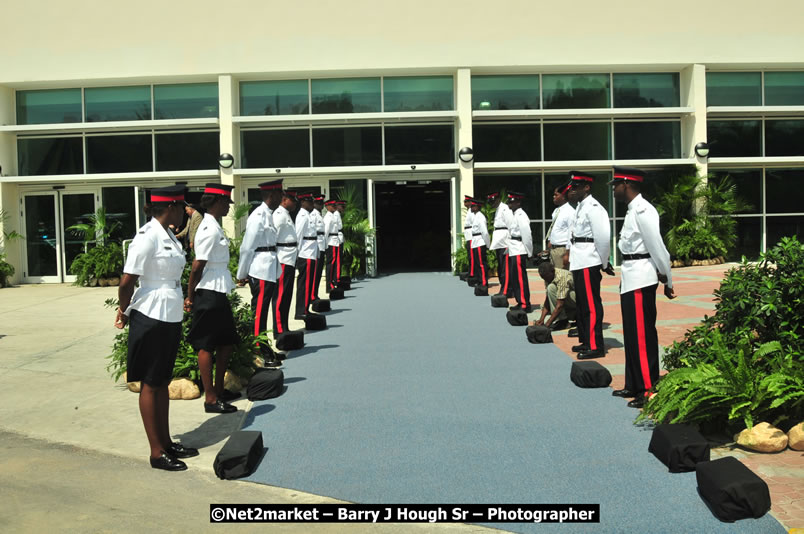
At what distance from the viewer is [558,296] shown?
1029 cm

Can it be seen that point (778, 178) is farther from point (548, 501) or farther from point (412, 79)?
point (548, 501)

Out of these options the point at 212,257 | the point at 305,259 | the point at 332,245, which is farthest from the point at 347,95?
the point at 212,257

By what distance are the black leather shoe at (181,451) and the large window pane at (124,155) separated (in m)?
17.0

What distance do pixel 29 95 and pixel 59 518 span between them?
19865mm

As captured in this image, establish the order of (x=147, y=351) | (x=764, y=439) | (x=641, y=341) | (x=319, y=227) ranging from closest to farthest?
(x=764, y=439)
(x=147, y=351)
(x=641, y=341)
(x=319, y=227)

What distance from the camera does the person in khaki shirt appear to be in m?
10.2

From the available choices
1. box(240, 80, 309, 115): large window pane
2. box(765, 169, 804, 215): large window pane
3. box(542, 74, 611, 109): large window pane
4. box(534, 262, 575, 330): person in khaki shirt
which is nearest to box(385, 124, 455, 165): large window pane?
box(240, 80, 309, 115): large window pane

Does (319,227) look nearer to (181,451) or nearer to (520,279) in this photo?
(520,279)

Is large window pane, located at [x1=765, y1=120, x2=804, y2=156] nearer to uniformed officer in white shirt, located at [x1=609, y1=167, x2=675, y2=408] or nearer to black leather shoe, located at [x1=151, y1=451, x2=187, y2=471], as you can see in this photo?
uniformed officer in white shirt, located at [x1=609, y1=167, x2=675, y2=408]

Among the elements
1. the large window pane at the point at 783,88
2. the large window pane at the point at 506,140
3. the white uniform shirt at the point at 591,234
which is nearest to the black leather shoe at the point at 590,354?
the white uniform shirt at the point at 591,234

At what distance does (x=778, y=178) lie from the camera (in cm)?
2167

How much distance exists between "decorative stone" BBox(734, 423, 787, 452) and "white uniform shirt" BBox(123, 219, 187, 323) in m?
4.12

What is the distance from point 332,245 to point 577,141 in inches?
344

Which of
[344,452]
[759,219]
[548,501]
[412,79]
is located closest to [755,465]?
[548,501]
